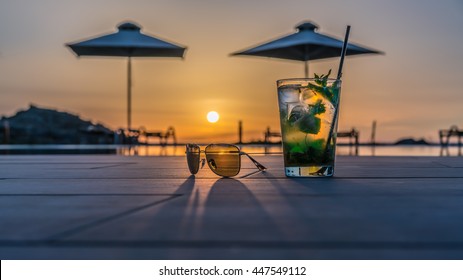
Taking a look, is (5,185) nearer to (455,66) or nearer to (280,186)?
(280,186)

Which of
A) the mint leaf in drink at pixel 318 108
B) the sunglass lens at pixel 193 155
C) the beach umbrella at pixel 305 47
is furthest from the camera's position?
the beach umbrella at pixel 305 47

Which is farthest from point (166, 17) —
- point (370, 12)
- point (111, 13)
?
point (370, 12)

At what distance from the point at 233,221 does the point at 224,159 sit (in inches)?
50.1

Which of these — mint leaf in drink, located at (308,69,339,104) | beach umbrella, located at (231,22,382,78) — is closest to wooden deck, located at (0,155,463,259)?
mint leaf in drink, located at (308,69,339,104)

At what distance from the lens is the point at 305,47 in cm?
955

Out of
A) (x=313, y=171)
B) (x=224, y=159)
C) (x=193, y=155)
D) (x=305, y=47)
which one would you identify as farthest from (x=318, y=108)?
(x=305, y=47)

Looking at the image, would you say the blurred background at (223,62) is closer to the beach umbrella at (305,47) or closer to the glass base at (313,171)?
the beach umbrella at (305,47)

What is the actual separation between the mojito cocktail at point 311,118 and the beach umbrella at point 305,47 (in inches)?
266

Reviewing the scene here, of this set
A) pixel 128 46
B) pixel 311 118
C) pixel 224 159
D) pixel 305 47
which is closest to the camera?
pixel 311 118

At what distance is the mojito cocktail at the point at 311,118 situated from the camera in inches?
90.9

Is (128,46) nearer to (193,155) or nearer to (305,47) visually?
(305,47)

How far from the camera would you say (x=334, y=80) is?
2357 mm

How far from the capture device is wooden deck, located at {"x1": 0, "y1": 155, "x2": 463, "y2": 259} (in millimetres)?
1006
